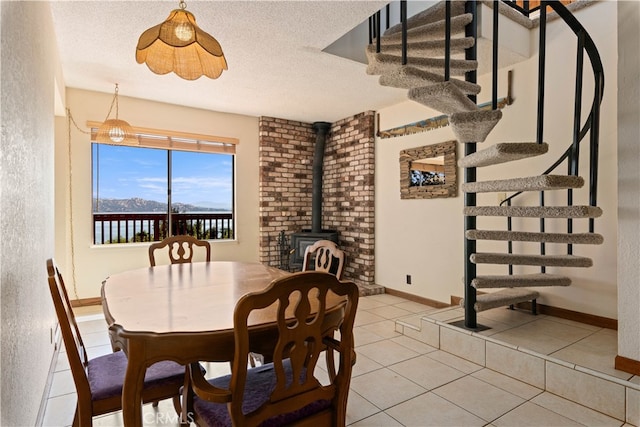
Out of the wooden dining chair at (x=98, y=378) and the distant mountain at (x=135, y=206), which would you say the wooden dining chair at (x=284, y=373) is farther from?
the distant mountain at (x=135, y=206)

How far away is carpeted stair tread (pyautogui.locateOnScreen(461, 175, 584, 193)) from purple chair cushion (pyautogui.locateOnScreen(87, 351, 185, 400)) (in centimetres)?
229

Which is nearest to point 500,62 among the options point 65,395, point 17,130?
point 17,130

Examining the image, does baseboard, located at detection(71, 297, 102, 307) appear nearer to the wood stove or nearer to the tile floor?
the tile floor

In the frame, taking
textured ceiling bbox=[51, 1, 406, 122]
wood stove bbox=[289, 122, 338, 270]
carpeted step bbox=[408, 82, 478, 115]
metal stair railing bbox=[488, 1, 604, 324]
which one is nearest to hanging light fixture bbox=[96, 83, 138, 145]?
textured ceiling bbox=[51, 1, 406, 122]

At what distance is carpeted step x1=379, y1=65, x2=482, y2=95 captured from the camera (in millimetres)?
2406

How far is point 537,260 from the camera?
2.65 metres

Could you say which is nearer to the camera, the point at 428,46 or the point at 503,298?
the point at 428,46

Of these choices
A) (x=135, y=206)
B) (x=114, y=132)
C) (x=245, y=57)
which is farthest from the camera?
(x=135, y=206)

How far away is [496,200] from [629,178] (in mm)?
1514

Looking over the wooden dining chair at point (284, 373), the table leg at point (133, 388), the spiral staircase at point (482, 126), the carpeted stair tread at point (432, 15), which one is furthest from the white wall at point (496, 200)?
the table leg at point (133, 388)

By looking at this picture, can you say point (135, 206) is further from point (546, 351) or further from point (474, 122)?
point (546, 351)

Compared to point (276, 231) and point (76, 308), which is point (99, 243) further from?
point (276, 231)

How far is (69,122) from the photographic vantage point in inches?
161

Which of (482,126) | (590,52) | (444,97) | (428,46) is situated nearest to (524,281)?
(482,126)
